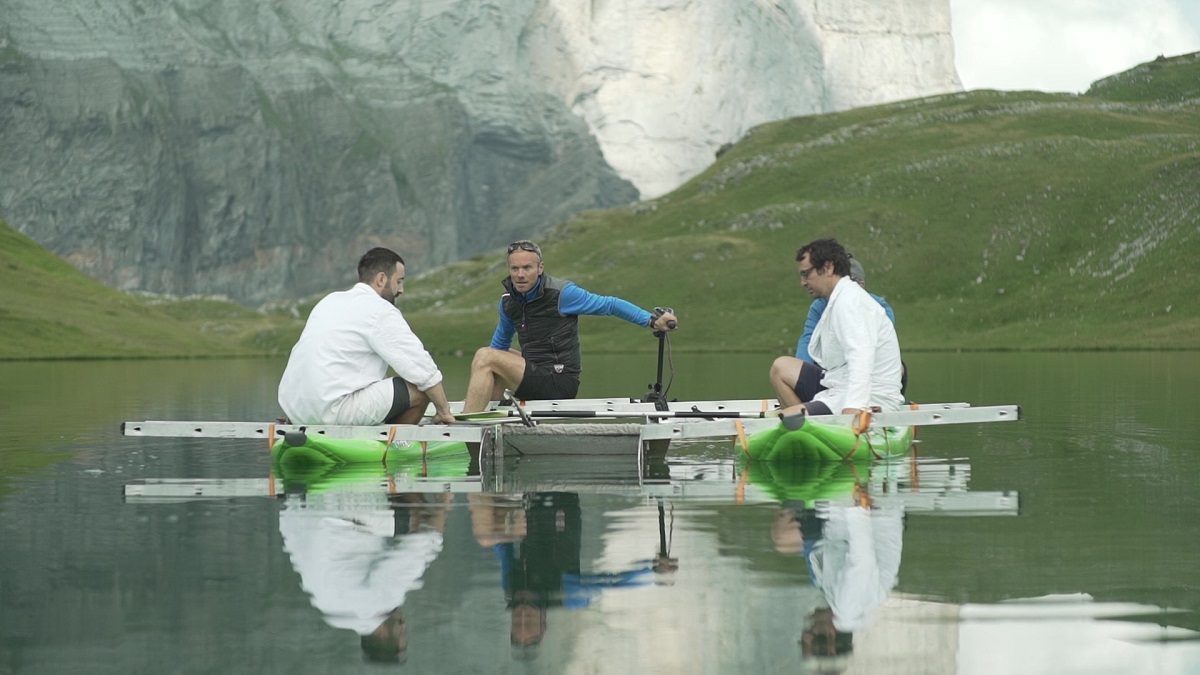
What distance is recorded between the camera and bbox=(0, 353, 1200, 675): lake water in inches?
356

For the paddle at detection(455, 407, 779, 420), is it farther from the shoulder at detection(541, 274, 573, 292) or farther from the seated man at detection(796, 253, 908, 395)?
the shoulder at detection(541, 274, 573, 292)

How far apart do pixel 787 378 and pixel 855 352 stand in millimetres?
2439

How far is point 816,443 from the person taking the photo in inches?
778

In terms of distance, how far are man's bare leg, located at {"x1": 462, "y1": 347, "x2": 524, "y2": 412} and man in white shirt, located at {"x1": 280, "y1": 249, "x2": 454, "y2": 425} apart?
235 centimetres

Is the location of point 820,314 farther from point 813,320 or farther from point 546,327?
point 546,327

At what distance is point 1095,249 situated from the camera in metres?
126

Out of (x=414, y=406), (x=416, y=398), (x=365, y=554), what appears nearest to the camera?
(x=365, y=554)

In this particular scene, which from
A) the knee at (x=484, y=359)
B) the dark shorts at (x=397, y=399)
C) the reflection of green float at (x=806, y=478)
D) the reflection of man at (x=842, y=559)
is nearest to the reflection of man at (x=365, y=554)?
the reflection of man at (x=842, y=559)

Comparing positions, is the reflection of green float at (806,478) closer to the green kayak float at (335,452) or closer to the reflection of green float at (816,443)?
the reflection of green float at (816,443)

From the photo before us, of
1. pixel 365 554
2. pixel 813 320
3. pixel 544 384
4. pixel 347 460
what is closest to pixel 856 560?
pixel 365 554

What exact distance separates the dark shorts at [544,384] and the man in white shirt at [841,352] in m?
3.52

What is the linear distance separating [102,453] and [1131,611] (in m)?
17.3

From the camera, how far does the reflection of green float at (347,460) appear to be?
1928cm

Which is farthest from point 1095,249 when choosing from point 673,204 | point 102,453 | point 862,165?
point 102,453
